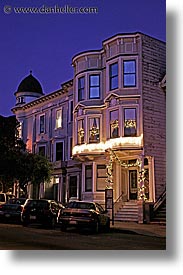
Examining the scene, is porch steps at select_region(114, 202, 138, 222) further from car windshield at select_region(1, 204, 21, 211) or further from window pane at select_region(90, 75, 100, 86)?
window pane at select_region(90, 75, 100, 86)

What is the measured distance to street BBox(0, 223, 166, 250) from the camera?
5250mm

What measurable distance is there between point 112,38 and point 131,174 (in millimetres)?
1926

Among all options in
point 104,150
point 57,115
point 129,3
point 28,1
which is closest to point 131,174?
point 104,150

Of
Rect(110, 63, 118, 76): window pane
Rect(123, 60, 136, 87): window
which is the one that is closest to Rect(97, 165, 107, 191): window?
Rect(123, 60, 136, 87): window

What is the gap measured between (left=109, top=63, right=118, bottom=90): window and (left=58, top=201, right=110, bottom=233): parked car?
198 cm

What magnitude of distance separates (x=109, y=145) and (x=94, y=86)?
46.0 inches

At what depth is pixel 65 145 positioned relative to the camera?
6.64m

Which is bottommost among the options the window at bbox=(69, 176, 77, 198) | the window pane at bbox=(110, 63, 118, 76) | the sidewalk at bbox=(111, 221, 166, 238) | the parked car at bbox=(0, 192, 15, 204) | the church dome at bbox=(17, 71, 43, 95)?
the sidewalk at bbox=(111, 221, 166, 238)

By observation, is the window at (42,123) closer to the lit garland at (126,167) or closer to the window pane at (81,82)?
the window pane at (81,82)

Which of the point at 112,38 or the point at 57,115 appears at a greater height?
the point at 112,38

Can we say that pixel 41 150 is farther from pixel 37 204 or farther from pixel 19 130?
pixel 37 204

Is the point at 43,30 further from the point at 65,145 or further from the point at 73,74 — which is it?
the point at 65,145

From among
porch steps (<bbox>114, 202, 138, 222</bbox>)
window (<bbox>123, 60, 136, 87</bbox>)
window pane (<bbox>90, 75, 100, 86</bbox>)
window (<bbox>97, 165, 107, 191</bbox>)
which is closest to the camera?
porch steps (<bbox>114, 202, 138, 222</bbox>)

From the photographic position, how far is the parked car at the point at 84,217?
577cm
